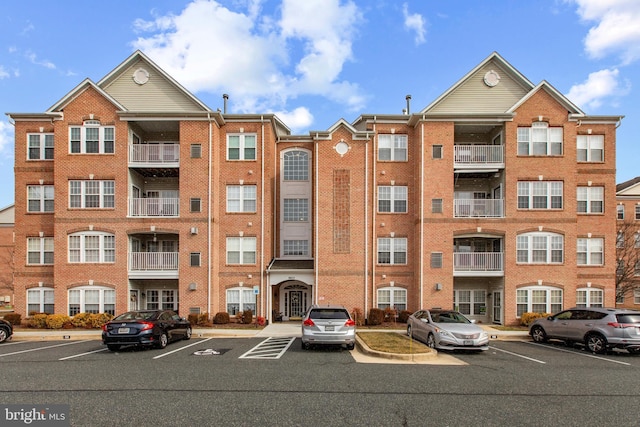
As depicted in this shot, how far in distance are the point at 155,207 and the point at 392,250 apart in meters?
13.5

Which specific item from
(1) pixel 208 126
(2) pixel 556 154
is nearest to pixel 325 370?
(1) pixel 208 126

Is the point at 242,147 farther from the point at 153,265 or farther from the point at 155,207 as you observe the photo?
the point at 153,265

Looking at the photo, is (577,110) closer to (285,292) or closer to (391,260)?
(391,260)

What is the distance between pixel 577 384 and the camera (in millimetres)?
9320

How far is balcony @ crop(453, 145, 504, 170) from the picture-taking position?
22844 millimetres

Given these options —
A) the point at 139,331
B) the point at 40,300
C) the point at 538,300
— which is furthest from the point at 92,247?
the point at 538,300

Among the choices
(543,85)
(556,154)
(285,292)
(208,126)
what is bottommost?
(285,292)

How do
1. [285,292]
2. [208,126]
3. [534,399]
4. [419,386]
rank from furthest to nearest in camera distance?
[285,292] < [208,126] < [419,386] < [534,399]

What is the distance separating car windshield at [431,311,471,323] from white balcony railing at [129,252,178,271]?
14026 mm

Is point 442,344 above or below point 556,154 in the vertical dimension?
below

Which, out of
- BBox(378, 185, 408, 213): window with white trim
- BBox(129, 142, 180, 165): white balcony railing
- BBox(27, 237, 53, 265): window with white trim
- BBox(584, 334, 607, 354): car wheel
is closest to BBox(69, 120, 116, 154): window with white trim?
BBox(129, 142, 180, 165): white balcony railing

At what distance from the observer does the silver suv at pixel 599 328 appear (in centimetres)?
1362

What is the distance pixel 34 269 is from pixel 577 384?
1007 inches

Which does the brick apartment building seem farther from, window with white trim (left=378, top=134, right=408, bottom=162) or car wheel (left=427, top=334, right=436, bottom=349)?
car wheel (left=427, top=334, right=436, bottom=349)
